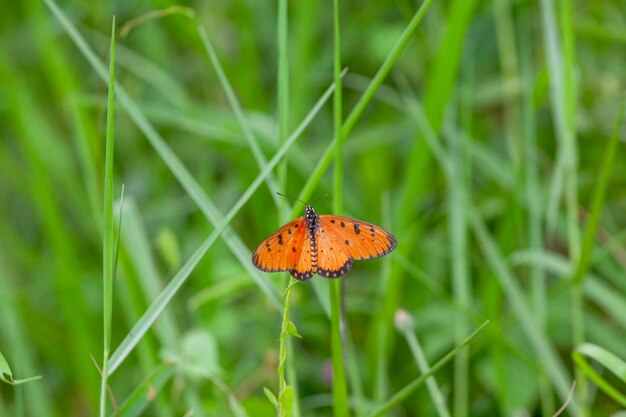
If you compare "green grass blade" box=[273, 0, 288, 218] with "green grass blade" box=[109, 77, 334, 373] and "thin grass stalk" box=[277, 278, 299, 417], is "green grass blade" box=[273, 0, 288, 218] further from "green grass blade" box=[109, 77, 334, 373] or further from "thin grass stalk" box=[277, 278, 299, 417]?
"thin grass stalk" box=[277, 278, 299, 417]

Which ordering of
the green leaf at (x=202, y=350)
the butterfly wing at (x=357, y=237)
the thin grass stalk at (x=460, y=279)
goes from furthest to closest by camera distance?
1. the thin grass stalk at (x=460, y=279)
2. the green leaf at (x=202, y=350)
3. the butterfly wing at (x=357, y=237)

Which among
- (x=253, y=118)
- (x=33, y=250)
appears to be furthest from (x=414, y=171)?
(x=33, y=250)

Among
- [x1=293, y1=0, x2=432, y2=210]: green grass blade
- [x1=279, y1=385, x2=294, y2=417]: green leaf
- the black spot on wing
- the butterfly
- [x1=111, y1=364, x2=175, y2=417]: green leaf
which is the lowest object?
[x1=111, y1=364, x2=175, y2=417]: green leaf

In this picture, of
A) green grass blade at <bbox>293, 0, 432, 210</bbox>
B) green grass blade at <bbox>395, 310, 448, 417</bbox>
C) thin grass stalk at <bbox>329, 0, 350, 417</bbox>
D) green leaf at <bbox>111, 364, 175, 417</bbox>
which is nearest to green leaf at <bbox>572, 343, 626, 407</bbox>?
green grass blade at <bbox>395, 310, 448, 417</bbox>

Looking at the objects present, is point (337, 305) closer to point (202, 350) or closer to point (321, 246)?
point (321, 246)

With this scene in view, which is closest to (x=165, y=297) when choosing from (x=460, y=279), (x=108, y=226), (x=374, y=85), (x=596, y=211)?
(x=108, y=226)

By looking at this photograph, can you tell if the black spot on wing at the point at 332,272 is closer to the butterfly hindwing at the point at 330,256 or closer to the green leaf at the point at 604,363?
the butterfly hindwing at the point at 330,256

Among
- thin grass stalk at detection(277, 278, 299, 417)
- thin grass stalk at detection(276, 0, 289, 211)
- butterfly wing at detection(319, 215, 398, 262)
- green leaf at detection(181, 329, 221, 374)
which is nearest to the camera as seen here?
thin grass stalk at detection(277, 278, 299, 417)

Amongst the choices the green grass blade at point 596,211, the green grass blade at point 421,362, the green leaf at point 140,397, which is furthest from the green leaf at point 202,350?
the green grass blade at point 596,211
